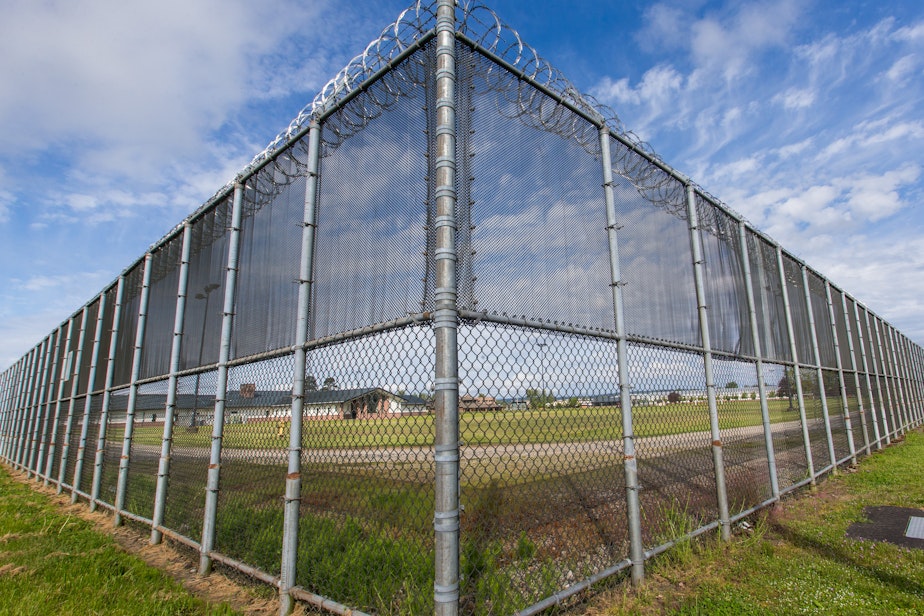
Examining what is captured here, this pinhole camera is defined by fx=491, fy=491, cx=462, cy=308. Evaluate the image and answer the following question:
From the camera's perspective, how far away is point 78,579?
3889 millimetres

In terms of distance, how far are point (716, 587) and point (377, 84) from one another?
4271mm

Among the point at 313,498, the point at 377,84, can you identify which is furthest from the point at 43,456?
the point at 377,84

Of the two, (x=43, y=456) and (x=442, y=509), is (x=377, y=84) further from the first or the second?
(x=43, y=456)

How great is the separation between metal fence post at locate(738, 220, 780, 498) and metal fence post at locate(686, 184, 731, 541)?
4.43ft

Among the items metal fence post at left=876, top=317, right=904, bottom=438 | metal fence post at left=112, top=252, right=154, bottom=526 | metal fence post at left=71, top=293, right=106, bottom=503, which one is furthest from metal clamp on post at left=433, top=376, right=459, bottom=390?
metal fence post at left=876, top=317, right=904, bottom=438

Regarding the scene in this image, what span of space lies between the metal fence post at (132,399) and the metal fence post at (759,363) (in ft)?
25.1

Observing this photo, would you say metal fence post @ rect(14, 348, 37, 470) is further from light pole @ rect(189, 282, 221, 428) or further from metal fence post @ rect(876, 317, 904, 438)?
metal fence post @ rect(876, 317, 904, 438)

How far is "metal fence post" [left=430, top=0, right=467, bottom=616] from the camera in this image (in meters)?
2.28

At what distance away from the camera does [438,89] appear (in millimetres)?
2760

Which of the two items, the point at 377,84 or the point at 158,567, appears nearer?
the point at 377,84

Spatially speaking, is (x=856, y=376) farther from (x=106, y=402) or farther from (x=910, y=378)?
(x=106, y=402)

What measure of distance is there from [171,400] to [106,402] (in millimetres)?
2833

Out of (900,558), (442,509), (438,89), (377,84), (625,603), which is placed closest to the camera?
(442,509)

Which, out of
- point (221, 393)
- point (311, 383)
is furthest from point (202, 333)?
point (311, 383)
